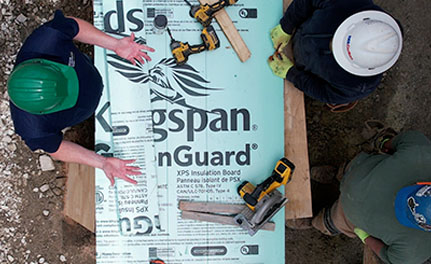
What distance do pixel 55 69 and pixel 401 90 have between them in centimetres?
307

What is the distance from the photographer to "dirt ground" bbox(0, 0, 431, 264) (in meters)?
3.03

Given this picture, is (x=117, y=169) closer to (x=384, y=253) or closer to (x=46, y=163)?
(x=46, y=163)

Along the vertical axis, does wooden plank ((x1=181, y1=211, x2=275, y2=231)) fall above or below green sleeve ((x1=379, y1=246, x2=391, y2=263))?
above

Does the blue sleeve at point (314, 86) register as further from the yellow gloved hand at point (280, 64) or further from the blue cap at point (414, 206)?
the blue cap at point (414, 206)

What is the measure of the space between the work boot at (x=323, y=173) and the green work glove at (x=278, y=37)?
50.4 inches

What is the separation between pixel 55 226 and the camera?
10.3 feet

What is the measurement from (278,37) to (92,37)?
1.37 metres

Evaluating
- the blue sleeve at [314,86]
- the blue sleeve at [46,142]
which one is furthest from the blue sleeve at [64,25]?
the blue sleeve at [314,86]

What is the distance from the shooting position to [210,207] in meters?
2.51

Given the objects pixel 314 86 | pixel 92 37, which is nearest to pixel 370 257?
pixel 314 86

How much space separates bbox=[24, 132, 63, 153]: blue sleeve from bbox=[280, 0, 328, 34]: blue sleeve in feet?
5.80

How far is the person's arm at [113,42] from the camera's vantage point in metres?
2.16

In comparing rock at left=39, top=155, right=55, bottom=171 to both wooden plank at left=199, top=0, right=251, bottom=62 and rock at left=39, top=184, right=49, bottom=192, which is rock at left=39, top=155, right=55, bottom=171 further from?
wooden plank at left=199, top=0, right=251, bottom=62

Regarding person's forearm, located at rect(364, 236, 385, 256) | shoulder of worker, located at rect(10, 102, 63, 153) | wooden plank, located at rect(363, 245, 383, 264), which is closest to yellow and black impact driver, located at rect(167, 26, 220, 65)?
shoulder of worker, located at rect(10, 102, 63, 153)
